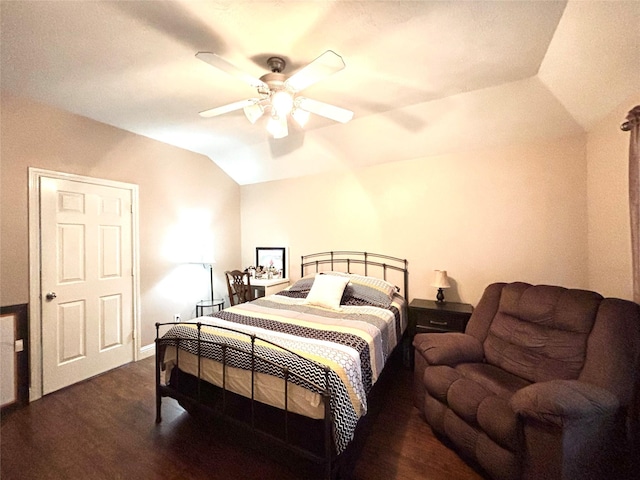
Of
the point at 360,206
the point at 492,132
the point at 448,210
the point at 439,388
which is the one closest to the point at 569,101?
the point at 492,132

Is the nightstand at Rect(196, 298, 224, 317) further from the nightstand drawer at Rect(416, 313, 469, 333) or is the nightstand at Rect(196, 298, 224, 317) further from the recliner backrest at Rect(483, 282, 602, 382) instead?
the recliner backrest at Rect(483, 282, 602, 382)

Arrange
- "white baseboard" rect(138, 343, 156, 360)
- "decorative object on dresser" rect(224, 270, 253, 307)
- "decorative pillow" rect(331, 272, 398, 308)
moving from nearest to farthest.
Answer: "decorative pillow" rect(331, 272, 398, 308) → "white baseboard" rect(138, 343, 156, 360) → "decorative object on dresser" rect(224, 270, 253, 307)

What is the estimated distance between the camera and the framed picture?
4332mm

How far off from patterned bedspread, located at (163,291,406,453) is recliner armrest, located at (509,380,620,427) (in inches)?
34.3

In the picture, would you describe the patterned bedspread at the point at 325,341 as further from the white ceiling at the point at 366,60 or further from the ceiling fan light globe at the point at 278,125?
the white ceiling at the point at 366,60

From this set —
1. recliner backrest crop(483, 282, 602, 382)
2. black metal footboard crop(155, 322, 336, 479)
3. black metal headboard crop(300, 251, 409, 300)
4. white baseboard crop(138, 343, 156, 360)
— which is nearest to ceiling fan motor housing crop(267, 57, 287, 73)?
black metal footboard crop(155, 322, 336, 479)

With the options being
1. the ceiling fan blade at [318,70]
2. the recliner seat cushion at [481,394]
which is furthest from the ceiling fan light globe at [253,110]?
the recliner seat cushion at [481,394]

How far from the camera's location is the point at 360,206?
3.71 metres

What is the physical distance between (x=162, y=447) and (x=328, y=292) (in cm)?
183

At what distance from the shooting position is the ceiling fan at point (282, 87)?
59.7 inches

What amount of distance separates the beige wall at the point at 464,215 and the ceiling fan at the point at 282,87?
1641 millimetres

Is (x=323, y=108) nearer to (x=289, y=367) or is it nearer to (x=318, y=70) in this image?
(x=318, y=70)

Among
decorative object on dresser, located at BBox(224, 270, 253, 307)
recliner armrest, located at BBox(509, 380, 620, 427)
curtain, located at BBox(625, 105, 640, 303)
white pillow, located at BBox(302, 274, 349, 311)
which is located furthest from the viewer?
decorative object on dresser, located at BBox(224, 270, 253, 307)

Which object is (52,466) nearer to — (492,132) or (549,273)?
(549,273)
